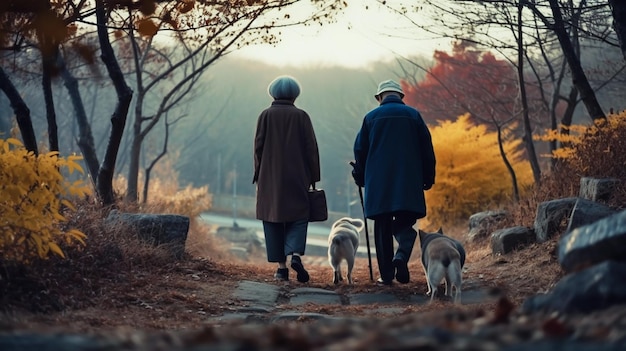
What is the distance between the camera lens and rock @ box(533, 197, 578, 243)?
11.0 meters

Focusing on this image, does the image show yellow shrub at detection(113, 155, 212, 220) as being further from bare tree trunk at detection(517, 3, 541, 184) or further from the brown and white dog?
the brown and white dog

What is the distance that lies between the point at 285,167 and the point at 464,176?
877 cm

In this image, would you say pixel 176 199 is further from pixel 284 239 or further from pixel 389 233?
pixel 389 233

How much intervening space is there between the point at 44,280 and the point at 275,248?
4328 millimetres

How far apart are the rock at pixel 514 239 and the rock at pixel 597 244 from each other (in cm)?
583

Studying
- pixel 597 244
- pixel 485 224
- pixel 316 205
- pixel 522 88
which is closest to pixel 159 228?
pixel 316 205

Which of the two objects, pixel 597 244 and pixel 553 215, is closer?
pixel 597 244

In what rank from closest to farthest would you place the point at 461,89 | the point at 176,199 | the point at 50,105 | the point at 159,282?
the point at 159,282 < the point at 50,105 < the point at 176,199 < the point at 461,89

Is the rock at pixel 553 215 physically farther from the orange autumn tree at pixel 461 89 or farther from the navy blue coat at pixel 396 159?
the orange autumn tree at pixel 461 89

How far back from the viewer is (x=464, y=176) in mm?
19031

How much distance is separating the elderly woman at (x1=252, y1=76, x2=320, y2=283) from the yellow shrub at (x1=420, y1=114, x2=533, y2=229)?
27.4 ft

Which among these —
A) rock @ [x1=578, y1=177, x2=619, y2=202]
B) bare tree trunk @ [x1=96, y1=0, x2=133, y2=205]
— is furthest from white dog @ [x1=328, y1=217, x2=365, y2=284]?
bare tree trunk @ [x1=96, y1=0, x2=133, y2=205]

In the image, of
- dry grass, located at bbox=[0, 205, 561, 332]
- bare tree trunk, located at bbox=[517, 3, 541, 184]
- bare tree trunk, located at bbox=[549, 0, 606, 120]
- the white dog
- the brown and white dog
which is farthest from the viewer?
bare tree trunk, located at bbox=[517, 3, 541, 184]

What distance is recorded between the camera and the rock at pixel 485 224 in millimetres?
14961
